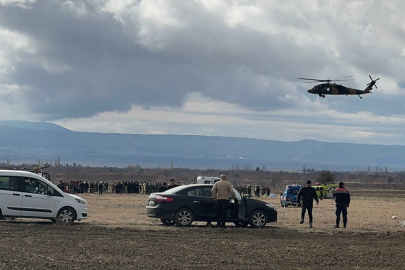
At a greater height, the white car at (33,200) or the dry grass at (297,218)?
the white car at (33,200)

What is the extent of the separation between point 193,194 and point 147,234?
350 cm

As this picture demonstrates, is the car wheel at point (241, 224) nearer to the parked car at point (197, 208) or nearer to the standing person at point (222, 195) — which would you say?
the parked car at point (197, 208)

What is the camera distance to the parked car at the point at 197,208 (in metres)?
22.6

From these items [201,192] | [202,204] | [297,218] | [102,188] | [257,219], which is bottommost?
[297,218]

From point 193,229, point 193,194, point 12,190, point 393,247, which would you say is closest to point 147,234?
point 193,229

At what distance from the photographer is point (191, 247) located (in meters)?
17.3

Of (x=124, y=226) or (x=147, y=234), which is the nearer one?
(x=147, y=234)

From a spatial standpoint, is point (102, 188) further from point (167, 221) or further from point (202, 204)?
point (202, 204)

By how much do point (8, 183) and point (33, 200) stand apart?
2.97 feet

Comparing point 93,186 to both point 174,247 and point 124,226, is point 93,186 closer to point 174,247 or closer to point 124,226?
point 124,226

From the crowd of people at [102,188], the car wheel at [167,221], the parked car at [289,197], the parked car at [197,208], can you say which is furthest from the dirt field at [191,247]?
the crowd of people at [102,188]

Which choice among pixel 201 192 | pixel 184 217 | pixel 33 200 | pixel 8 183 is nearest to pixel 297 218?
pixel 201 192

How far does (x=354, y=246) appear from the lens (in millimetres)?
18375

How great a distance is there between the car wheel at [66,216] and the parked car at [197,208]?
2.35 meters
